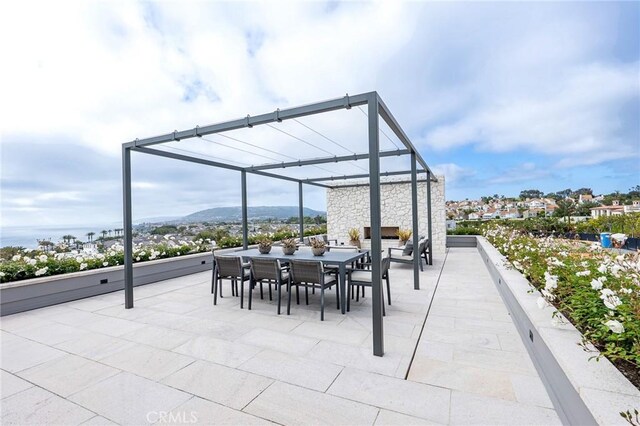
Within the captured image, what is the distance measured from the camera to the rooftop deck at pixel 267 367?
1.90 meters

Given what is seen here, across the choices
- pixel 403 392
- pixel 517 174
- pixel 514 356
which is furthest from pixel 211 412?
pixel 517 174

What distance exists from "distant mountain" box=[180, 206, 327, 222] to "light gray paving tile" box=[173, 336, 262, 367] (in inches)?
190

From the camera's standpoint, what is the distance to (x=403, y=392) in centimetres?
207

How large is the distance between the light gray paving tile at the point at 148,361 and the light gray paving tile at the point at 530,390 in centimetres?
263

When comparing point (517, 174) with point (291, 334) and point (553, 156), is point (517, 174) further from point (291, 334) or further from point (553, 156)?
point (291, 334)

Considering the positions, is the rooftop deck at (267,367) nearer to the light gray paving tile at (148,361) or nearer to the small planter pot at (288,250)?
the light gray paving tile at (148,361)

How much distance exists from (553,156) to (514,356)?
30070mm

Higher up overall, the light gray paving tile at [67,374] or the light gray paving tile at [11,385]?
the light gray paving tile at [67,374]

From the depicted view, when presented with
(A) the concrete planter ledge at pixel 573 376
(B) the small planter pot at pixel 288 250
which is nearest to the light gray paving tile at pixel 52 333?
(B) the small planter pot at pixel 288 250

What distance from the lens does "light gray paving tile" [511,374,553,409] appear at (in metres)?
1.93

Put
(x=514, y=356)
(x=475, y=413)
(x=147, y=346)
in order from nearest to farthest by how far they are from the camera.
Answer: (x=475, y=413)
(x=514, y=356)
(x=147, y=346)

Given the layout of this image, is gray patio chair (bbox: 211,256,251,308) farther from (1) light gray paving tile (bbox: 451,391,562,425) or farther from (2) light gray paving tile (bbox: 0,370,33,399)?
(1) light gray paving tile (bbox: 451,391,562,425)

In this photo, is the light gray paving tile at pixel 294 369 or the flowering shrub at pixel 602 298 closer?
the flowering shrub at pixel 602 298

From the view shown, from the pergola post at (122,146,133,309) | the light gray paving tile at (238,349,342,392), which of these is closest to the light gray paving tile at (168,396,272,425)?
the light gray paving tile at (238,349,342,392)
